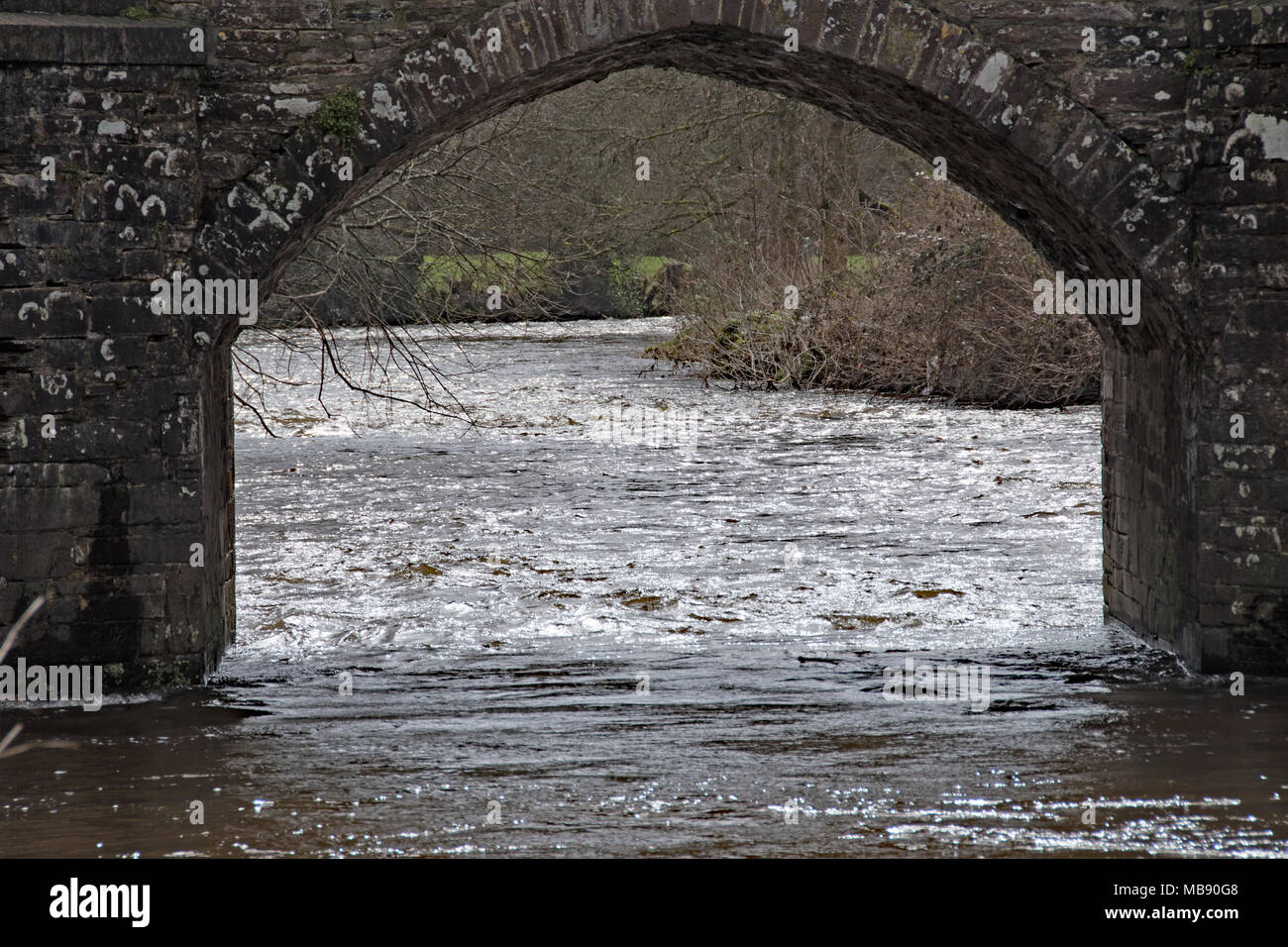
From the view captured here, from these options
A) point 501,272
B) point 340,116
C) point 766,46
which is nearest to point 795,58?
point 766,46

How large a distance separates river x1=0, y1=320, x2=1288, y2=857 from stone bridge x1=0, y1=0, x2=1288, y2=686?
→ 0.58m

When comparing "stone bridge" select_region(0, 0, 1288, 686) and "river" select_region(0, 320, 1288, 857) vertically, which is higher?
"stone bridge" select_region(0, 0, 1288, 686)

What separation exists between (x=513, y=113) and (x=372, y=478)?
11.8 feet

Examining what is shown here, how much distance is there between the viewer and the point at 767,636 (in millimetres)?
7180

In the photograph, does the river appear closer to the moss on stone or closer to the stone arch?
the stone arch

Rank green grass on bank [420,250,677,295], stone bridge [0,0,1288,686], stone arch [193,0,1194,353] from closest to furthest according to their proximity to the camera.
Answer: stone bridge [0,0,1288,686], stone arch [193,0,1194,353], green grass on bank [420,250,677,295]

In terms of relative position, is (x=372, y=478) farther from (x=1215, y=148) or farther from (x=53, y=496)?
(x=1215, y=148)

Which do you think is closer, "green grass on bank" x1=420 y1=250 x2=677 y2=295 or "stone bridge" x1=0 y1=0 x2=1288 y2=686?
"stone bridge" x1=0 y1=0 x2=1288 y2=686

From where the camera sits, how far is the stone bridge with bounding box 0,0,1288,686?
5887mm

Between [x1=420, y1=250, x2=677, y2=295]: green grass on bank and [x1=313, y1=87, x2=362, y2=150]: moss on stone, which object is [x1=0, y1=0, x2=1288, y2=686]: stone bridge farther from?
[x1=420, y1=250, x2=677, y2=295]: green grass on bank

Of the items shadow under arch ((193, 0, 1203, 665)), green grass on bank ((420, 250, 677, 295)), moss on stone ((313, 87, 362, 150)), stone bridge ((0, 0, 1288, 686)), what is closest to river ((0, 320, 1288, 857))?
stone bridge ((0, 0, 1288, 686))

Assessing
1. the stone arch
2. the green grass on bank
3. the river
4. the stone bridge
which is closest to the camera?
the river

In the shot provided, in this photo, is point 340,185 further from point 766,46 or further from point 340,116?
point 766,46
